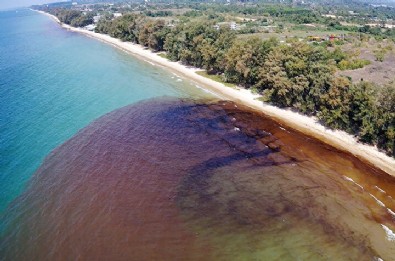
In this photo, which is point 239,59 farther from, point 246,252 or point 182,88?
point 246,252

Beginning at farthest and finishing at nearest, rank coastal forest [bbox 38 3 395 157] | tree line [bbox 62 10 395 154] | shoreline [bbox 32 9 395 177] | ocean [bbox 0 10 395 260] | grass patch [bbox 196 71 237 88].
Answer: grass patch [bbox 196 71 237 88] < coastal forest [bbox 38 3 395 157] < tree line [bbox 62 10 395 154] < shoreline [bbox 32 9 395 177] < ocean [bbox 0 10 395 260]

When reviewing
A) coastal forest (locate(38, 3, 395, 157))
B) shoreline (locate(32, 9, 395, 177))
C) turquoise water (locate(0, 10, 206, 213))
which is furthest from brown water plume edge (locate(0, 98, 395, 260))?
coastal forest (locate(38, 3, 395, 157))

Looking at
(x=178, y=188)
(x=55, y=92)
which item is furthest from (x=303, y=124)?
(x=55, y=92)

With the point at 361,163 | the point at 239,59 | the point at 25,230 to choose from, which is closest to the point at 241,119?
the point at 239,59

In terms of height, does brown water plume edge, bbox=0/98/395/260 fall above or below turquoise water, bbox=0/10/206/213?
above

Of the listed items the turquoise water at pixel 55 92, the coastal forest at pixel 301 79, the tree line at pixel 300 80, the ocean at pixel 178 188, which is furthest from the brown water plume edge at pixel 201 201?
the coastal forest at pixel 301 79

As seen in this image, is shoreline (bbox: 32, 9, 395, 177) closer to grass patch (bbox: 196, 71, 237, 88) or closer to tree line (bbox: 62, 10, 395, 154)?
grass patch (bbox: 196, 71, 237, 88)

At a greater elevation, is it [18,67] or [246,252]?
[246,252]
